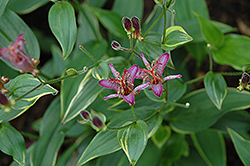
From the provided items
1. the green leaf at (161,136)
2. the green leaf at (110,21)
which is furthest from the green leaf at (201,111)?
the green leaf at (110,21)

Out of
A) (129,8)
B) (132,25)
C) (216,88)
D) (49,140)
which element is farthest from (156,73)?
(129,8)

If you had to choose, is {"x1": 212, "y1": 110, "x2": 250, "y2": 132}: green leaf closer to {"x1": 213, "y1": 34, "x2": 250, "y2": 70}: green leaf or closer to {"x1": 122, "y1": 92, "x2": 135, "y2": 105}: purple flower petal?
{"x1": 213, "y1": 34, "x2": 250, "y2": 70}: green leaf

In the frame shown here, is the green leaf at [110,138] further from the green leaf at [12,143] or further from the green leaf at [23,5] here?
the green leaf at [23,5]

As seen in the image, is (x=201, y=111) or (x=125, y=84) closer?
(x=125, y=84)

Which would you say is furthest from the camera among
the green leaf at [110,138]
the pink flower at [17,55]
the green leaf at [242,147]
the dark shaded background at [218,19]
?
the dark shaded background at [218,19]

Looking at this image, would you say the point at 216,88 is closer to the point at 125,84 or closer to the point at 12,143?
the point at 125,84
